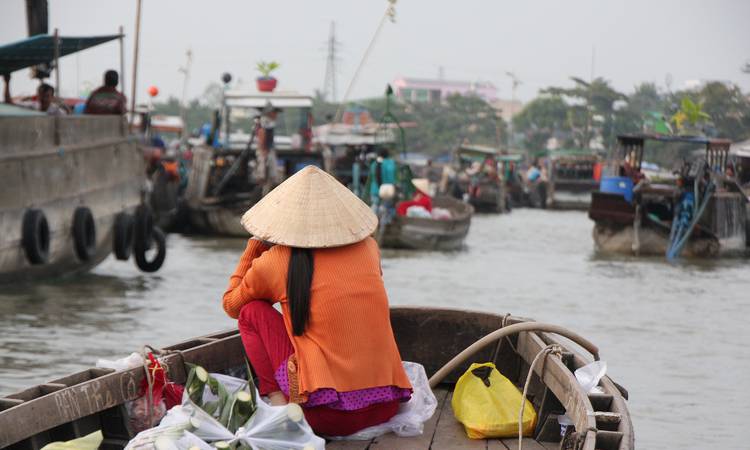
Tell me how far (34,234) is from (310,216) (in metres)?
7.24

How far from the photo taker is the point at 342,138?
22438mm

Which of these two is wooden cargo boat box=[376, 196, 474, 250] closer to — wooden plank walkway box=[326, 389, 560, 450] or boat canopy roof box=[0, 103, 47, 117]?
boat canopy roof box=[0, 103, 47, 117]

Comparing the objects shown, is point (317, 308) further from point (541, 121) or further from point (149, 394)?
point (541, 121)

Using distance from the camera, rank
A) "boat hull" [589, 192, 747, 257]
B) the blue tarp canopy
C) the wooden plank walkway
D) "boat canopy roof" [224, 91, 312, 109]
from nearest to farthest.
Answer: the wooden plank walkway, the blue tarp canopy, "boat hull" [589, 192, 747, 257], "boat canopy roof" [224, 91, 312, 109]

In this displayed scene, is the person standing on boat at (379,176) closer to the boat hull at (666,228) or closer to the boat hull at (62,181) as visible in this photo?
the boat hull at (666,228)

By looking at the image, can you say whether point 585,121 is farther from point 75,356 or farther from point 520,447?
point 520,447

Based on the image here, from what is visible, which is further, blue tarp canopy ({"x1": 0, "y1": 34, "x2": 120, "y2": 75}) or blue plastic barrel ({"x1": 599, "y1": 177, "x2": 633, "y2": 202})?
blue plastic barrel ({"x1": 599, "y1": 177, "x2": 633, "y2": 202})

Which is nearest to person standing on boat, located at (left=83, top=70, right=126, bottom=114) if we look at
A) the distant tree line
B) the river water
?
the river water

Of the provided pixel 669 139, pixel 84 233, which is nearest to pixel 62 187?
pixel 84 233

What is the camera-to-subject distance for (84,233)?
11719 mm

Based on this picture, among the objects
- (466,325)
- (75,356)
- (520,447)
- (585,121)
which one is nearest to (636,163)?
(75,356)

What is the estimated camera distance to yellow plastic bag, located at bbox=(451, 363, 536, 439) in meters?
4.15

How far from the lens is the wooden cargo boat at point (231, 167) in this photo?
19.0 metres

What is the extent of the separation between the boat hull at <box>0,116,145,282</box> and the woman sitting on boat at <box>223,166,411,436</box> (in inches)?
273
